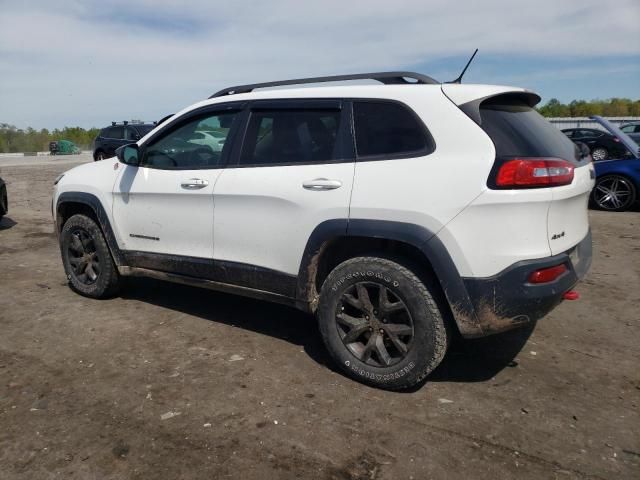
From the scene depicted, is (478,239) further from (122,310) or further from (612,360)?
(122,310)

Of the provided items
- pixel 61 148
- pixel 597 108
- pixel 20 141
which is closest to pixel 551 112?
pixel 597 108

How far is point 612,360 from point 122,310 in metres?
3.88

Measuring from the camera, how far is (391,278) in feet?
10.2

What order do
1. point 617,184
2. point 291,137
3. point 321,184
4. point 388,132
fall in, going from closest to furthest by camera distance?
point 388,132
point 321,184
point 291,137
point 617,184

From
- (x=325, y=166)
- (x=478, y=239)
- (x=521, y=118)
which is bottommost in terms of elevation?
(x=478, y=239)

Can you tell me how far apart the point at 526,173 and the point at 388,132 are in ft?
2.76

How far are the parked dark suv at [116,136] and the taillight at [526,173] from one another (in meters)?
16.9

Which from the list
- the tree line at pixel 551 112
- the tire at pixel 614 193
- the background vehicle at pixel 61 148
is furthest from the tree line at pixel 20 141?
the tire at pixel 614 193

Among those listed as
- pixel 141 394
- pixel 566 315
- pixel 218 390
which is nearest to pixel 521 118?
pixel 566 315

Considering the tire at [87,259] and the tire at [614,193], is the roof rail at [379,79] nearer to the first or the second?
the tire at [87,259]

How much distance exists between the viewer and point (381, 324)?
3227mm

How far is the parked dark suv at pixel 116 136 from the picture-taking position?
59.9ft

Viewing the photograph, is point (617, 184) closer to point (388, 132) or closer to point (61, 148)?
point (388, 132)

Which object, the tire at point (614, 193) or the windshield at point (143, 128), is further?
the windshield at point (143, 128)
